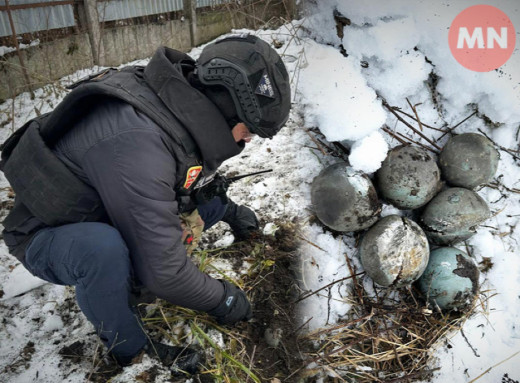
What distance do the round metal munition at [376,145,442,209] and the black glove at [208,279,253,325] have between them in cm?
147

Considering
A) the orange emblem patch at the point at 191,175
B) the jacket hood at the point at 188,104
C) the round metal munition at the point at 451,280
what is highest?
the jacket hood at the point at 188,104

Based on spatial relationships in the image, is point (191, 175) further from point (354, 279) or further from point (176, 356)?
point (354, 279)

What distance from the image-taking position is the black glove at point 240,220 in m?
3.09

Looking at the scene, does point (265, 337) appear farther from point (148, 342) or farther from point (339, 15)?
point (339, 15)

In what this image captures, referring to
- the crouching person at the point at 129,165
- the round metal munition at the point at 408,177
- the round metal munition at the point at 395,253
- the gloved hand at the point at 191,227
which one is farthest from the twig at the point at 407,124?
the gloved hand at the point at 191,227

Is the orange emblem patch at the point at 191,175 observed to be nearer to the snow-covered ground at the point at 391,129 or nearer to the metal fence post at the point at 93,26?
the snow-covered ground at the point at 391,129

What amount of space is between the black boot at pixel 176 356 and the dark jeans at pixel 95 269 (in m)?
0.19

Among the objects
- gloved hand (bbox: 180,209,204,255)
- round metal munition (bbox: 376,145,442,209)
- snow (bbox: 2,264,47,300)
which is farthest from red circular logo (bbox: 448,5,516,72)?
snow (bbox: 2,264,47,300)

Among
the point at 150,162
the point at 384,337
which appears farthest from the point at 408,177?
the point at 150,162

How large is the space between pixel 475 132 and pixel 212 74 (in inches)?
104

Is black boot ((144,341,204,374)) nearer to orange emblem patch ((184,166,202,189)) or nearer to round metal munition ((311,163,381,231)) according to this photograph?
orange emblem patch ((184,166,202,189))

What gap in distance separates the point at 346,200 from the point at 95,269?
1.82 m

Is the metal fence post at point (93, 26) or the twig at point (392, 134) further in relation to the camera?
the metal fence post at point (93, 26)

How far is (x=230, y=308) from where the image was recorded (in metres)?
2.34
